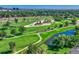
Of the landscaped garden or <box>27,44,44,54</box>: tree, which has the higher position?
the landscaped garden

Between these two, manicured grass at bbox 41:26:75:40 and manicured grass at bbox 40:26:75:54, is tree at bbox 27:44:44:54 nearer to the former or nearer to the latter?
manicured grass at bbox 40:26:75:54

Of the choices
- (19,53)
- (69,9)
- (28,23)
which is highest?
(69,9)

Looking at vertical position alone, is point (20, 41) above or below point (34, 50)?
above

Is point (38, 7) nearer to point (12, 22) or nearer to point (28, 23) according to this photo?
point (28, 23)

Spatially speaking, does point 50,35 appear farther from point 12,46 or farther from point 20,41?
point 12,46

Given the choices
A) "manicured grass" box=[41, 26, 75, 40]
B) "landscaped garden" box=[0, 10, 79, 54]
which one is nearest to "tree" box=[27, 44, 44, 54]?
"landscaped garden" box=[0, 10, 79, 54]

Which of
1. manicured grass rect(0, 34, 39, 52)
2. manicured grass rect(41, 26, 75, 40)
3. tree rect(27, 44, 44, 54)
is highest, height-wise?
manicured grass rect(41, 26, 75, 40)

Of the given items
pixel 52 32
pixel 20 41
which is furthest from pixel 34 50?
pixel 52 32

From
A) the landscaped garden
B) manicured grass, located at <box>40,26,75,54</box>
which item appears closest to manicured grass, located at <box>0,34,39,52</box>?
the landscaped garden
